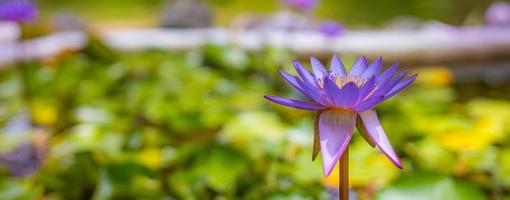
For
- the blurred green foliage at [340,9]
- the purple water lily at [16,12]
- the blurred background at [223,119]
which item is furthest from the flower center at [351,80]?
the blurred green foliage at [340,9]

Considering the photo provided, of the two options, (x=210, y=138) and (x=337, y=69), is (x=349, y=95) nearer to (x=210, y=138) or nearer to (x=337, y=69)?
(x=337, y=69)

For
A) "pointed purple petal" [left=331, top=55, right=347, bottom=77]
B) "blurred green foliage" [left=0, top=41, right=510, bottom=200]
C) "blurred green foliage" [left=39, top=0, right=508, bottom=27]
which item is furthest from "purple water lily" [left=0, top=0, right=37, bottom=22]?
"blurred green foliage" [left=39, top=0, right=508, bottom=27]

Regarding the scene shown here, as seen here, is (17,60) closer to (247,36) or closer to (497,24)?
(247,36)

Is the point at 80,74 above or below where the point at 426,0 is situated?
above

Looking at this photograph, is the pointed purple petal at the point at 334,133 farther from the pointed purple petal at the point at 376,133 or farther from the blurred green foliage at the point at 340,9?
the blurred green foliage at the point at 340,9

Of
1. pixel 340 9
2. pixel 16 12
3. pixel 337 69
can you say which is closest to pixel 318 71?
pixel 337 69

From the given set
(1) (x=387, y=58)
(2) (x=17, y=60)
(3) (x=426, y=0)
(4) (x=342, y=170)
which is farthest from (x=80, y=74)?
(3) (x=426, y=0)
